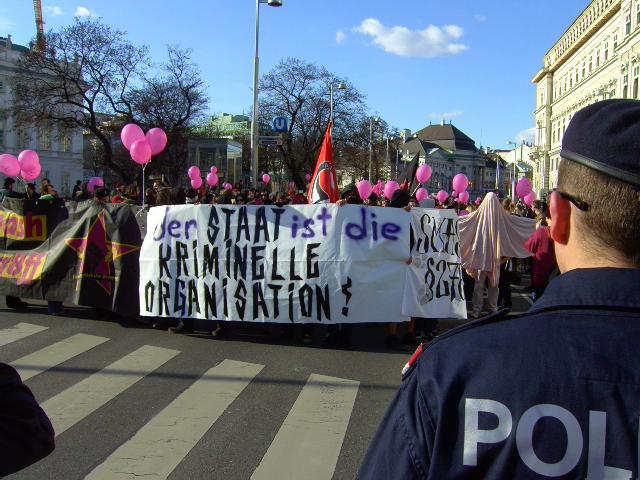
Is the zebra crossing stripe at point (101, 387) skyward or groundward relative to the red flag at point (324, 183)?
groundward

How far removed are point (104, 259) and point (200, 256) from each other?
1.94 meters

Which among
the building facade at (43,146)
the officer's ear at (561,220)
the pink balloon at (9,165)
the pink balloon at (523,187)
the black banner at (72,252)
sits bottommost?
the black banner at (72,252)

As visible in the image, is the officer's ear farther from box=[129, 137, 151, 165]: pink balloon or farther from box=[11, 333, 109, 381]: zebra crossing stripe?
box=[129, 137, 151, 165]: pink balloon

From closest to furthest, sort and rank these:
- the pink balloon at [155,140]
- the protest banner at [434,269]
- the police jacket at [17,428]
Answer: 1. the police jacket at [17,428]
2. the protest banner at [434,269]
3. the pink balloon at [155,140]

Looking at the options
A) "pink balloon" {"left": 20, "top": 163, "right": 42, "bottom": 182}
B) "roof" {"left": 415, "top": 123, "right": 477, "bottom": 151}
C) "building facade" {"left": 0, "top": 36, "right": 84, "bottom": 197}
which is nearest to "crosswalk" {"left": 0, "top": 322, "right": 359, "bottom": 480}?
"pink balloon" {"left": 20, "top": 163, "right": 42, "bottom": 182}

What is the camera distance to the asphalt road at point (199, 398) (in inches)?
164

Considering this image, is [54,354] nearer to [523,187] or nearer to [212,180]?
[523,187]

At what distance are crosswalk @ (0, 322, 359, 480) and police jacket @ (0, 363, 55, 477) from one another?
2.53 metres

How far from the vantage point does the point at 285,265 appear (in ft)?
24.8

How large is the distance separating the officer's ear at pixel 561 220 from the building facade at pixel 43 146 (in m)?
70.3

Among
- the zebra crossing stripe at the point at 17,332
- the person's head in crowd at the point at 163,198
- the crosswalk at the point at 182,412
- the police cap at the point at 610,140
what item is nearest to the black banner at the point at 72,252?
the person's head in crowd at the point at 163,198

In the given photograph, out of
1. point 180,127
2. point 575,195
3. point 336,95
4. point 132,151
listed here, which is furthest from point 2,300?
point 336,95

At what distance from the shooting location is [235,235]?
25.6 ft

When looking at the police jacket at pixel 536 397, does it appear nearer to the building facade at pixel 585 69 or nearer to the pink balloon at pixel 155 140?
the pink balloon at pixel 155 140
